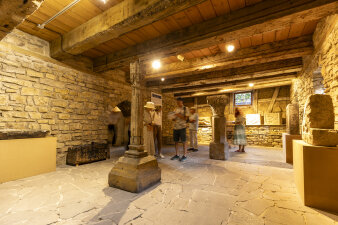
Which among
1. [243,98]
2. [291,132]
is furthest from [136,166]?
[243,98]

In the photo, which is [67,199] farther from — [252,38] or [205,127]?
[205,127]

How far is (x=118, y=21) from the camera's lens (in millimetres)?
2549

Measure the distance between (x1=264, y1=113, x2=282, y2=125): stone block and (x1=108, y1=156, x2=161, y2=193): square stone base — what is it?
7.92 metres

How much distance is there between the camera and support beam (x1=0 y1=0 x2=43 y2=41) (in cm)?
146

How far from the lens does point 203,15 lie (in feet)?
9.12

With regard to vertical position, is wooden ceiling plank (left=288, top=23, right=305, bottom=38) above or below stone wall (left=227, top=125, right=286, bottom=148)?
above

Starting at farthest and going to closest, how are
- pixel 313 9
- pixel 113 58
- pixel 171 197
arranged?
pixel 113 58
pixel 171 197
pixel 313 9

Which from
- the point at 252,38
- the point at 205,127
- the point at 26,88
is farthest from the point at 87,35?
the point at 205,127

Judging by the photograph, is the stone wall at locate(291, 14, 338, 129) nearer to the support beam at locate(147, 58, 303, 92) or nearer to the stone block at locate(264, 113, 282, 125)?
the support beam at locate(147, 58, 303, 92)

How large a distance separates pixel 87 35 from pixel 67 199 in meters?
2.95

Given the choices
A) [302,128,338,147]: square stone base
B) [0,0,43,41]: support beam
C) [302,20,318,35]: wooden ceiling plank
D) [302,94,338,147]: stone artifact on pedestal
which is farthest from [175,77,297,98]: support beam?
[0,0,43,41]: support beam

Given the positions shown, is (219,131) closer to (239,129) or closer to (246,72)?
(239,129)

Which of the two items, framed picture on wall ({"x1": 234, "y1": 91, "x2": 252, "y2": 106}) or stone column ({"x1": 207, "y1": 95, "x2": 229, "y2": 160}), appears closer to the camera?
stone column ({"x1": 207, "y1": 95, "x2": 229, "y2": 160})

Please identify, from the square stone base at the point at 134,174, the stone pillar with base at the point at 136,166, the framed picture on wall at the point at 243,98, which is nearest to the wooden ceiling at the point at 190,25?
the stone pillar with base at the point at 136,166
